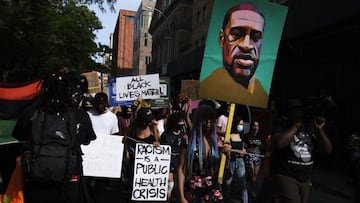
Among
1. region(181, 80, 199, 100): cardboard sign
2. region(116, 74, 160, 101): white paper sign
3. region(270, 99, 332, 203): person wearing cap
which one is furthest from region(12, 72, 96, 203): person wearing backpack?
region(181, 80, 199, 100): cardboard sign

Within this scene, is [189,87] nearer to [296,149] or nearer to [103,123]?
[103,123]

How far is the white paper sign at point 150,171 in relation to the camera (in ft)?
18.7

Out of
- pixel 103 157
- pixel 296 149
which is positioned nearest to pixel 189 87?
pixel 103 157

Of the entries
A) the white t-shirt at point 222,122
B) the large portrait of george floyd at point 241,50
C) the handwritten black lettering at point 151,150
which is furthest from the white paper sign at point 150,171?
the white t-shirt at point 222,122

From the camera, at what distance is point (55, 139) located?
13.2 feet

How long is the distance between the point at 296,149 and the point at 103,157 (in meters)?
2.66

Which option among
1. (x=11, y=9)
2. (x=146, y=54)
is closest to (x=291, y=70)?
(x=11, y=9)

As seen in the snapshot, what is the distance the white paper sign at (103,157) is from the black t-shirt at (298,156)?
2.38 metres

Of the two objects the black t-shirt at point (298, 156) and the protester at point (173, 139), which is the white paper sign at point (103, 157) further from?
the black t-shirt at point (298, 156)

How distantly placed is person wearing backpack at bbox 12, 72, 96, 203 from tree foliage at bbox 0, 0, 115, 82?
9.72 metres

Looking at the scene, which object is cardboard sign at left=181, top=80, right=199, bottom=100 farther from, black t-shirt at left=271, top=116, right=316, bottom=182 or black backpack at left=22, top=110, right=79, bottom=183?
black backpack at left=22, top=110, right=79, bottom=183

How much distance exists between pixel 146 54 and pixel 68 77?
85373 millimetres

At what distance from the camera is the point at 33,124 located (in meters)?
4.04

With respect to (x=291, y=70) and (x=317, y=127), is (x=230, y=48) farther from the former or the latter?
(x=291, y=70)
